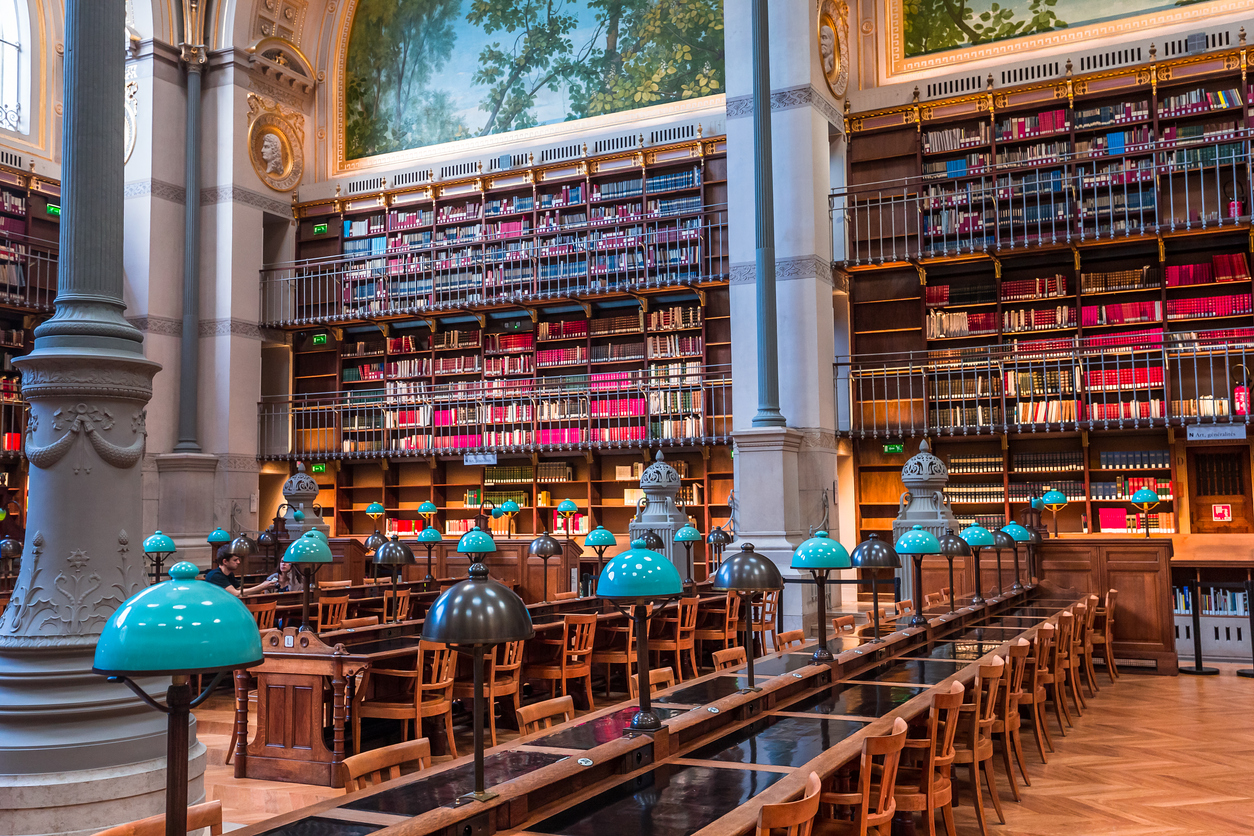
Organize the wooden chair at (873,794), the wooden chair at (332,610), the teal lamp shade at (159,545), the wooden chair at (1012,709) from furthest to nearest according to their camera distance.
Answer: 1. the wooden chair at (332,610)
2. the teal lamp shade at (159,545)
3. the wooden chair at (1012,709)
4. the wooden chair at (873,794)

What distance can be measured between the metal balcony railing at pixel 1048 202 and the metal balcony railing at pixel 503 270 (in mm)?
1755

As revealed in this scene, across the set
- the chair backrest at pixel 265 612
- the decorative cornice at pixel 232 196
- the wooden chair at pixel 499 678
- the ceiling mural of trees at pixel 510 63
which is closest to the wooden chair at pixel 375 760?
the wooden chair at pixel 499 678

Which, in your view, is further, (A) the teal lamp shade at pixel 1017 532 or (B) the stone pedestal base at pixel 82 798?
(A) the teal lamp shade at pixel 1017 532

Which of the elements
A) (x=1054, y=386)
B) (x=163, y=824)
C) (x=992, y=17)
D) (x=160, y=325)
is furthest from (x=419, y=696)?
(x=992, y=17)

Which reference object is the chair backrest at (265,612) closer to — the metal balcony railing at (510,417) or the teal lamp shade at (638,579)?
the teal lamp shade at (638,579)

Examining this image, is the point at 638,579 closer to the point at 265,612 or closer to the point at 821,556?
the point at 821,556

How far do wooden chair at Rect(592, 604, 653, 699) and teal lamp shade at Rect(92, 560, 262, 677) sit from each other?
15.5 feet

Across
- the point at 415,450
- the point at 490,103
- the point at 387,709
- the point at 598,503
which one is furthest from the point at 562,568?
the point at 490,103

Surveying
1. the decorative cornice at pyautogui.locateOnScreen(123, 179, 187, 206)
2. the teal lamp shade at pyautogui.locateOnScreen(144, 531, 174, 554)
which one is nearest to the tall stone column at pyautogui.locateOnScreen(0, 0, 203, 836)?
the teal lamp shade at pyautogui.locateOnScreen(144, 531, 174, 554)

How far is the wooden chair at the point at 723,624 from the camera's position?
761cm

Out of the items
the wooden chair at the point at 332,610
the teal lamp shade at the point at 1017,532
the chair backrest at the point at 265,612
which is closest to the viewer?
the teal lamp shade at the point at 1017,532

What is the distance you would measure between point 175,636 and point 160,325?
1302cm

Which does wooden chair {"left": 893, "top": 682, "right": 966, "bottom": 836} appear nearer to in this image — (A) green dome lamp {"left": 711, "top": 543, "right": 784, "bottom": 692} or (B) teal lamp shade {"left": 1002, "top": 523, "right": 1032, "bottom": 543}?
(A) green dome lamp {"left": 711, "top": 543, "right": 784, "bottom": 692}

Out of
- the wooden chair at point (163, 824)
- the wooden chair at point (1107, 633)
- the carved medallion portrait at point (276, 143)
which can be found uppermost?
the carved medallion portrait at point (276, 143)
